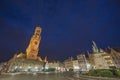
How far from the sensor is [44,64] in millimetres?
89812

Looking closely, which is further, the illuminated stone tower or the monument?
the illuminated stone tower

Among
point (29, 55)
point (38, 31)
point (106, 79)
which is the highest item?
point (38, 31)

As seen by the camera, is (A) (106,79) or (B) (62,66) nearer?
(A) (106,79)

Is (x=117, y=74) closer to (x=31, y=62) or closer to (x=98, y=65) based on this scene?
(x=98, y=65)

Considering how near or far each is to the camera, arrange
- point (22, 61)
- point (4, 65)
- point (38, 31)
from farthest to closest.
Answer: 1. point (38, 31)
2. point (22, 61)
3. point (4, 65)

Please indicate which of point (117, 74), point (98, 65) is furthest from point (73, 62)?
point (117, 74)

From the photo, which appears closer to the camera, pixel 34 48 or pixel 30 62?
pixel 30 62

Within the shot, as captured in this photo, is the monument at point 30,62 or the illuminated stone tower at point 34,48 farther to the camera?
the illuminated stone tower at point 34,48

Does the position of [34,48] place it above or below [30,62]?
above

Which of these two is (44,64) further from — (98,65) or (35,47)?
(98,65)

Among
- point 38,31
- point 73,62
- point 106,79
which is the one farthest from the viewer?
point 38,31

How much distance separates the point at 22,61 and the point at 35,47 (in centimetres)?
2208

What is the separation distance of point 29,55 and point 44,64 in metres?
15.6

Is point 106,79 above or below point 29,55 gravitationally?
below
